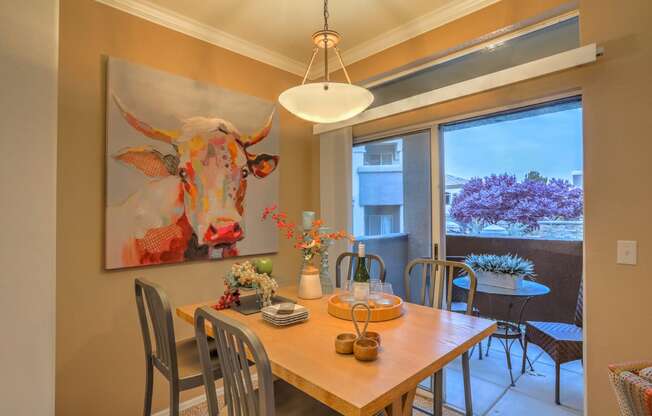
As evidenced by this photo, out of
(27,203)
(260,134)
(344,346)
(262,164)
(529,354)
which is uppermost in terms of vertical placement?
(260,134)

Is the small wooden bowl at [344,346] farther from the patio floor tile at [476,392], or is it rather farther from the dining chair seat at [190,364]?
the patio floor tile at [476,392]

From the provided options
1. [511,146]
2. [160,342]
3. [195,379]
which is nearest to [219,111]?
[160,342]

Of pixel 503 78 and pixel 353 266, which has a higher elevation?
pixel 503 78

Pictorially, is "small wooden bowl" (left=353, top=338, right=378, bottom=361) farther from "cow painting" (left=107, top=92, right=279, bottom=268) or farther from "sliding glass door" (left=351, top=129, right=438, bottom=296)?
"cow painting" (left=107, top=92, right=279, bottom=268)

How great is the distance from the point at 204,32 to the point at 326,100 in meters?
1.44

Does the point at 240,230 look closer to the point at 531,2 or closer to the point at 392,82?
the point at 392,82

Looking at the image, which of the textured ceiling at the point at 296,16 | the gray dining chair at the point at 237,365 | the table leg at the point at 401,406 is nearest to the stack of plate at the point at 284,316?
the gray dining chair at the point at 237,365

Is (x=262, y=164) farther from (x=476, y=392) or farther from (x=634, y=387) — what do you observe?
(x=634, y=387)

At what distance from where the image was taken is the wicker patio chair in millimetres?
886

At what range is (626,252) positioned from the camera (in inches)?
65.8

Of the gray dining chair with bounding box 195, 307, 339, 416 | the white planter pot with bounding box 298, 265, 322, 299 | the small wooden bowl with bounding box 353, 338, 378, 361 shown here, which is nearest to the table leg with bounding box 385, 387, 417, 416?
the small wooden bowl with bounding box 353, 338, 378, 361

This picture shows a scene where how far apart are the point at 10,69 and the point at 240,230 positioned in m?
1.64

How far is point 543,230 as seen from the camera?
2125 millimetres

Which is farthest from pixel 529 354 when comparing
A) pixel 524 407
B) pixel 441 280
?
pixel 441 280
